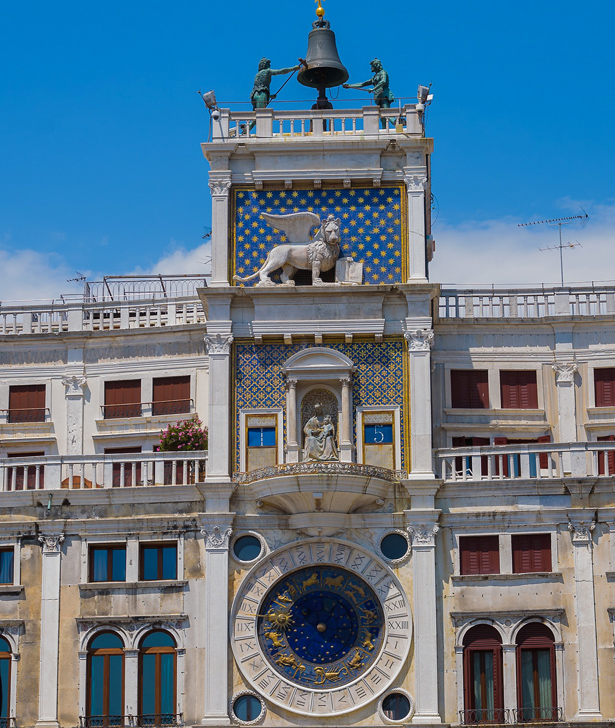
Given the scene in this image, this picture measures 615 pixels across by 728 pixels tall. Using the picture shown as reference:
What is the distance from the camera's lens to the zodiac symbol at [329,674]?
49.9m

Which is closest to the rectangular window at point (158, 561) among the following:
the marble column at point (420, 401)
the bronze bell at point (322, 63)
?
the marble column at point (420, 401)

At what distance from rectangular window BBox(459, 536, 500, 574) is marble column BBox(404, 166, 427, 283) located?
767 cm

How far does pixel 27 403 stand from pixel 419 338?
1342 cm

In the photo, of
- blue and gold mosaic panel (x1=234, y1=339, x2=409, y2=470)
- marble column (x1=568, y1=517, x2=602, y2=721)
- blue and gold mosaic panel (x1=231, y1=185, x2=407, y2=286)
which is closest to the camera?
marble column (x1=568, y1=517, x2=602, y2=721)

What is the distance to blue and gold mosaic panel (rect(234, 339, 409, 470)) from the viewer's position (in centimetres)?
5184

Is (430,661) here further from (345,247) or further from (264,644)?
(345,247)

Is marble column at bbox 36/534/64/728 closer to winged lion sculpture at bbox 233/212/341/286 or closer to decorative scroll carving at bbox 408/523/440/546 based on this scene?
winged lion sculpture at bbox 233/212/341/286

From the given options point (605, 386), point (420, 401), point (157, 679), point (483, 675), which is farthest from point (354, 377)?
point (157, 679)

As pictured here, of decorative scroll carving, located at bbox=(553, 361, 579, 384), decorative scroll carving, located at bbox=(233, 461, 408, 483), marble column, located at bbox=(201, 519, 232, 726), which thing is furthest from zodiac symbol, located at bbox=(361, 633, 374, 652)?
decorative scroll carving, located at bbox=(553, 361, 579, 384)

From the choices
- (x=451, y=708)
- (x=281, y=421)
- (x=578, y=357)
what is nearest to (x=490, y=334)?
(x=578, y=357)

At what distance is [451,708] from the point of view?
4953 centimetres

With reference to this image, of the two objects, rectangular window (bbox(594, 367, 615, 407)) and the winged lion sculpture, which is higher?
the winged lion sculpture

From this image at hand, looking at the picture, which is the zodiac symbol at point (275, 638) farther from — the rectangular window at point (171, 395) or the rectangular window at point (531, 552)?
the rectangular window at point (171, 395)

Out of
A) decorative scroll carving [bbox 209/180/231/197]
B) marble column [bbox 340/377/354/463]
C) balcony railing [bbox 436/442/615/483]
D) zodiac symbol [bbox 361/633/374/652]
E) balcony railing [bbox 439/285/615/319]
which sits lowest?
zodiac symbol [bbox 361/633/374/652]
